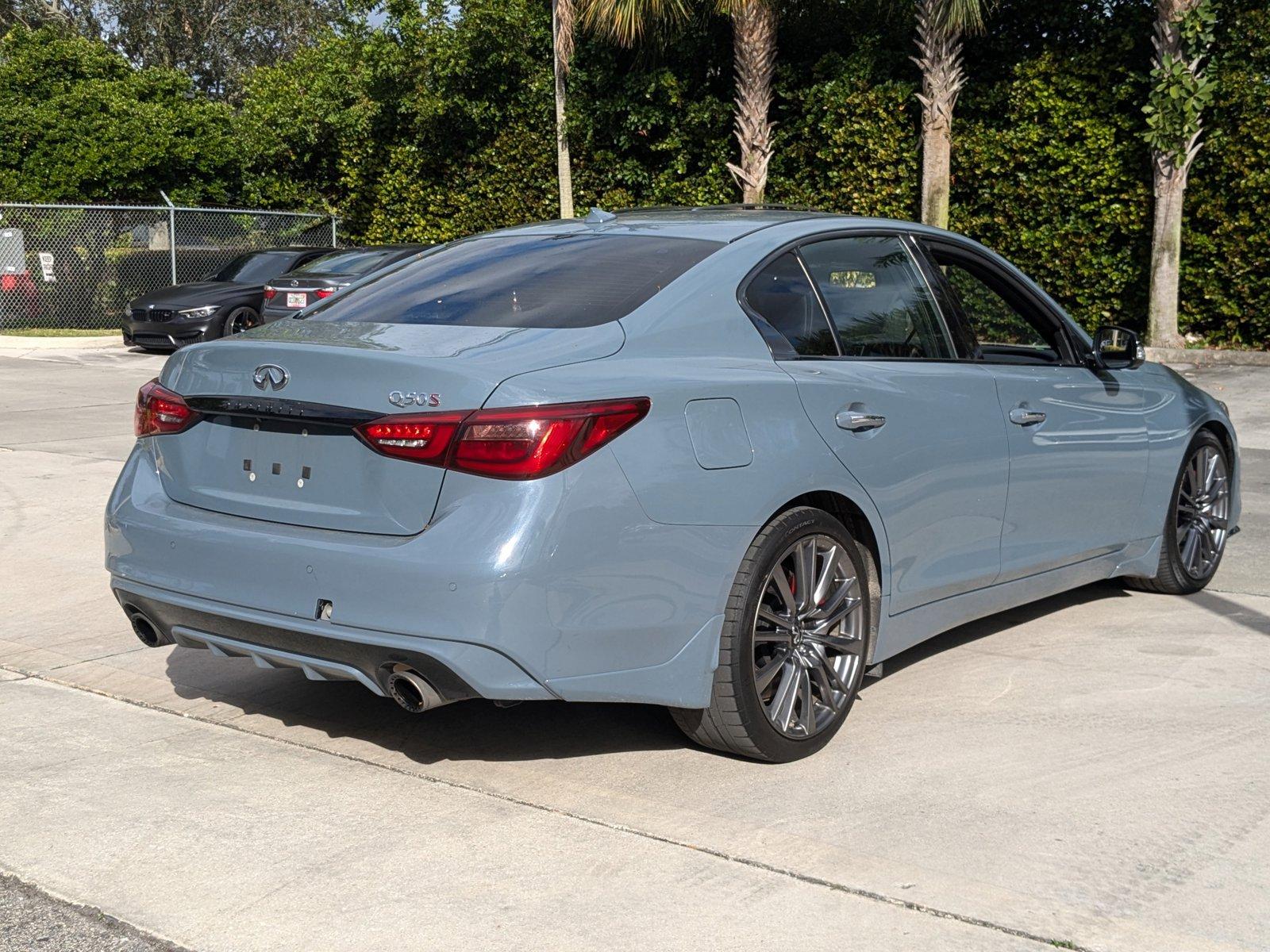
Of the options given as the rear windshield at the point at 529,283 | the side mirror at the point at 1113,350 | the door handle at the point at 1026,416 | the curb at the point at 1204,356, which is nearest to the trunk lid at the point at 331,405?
the rear windshield at the point at 529,283

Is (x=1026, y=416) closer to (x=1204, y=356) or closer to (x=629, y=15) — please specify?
(x=1204, y=356)

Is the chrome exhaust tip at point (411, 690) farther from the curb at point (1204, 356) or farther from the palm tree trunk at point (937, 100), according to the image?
the palm tree trunk at point (937, 100)

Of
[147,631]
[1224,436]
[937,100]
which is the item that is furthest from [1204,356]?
[147,631]

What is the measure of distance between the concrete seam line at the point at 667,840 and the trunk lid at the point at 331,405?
32.5 inches

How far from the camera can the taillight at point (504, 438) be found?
3.58m

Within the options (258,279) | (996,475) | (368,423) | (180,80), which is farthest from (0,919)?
(180,80)

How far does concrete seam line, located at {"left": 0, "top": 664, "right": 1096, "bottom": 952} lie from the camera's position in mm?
3188

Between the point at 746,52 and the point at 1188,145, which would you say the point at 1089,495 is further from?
the point at 746,52

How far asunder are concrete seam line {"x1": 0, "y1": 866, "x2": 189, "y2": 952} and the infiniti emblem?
4.48 feet

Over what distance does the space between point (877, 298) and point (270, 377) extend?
202cm

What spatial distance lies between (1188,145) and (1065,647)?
1128 centimetres

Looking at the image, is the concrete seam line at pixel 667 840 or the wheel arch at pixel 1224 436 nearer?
the concrete seam line at pixel 667 840

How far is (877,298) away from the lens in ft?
15.8

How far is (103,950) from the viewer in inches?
122
